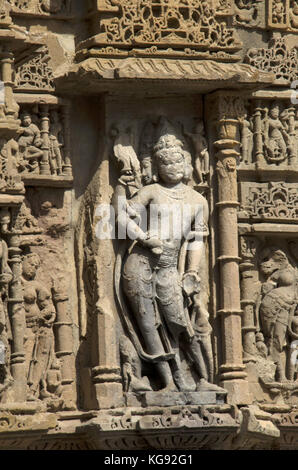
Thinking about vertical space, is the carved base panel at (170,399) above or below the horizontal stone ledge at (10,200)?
below

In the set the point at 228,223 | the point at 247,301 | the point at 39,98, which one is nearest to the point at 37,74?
the point at 39,98

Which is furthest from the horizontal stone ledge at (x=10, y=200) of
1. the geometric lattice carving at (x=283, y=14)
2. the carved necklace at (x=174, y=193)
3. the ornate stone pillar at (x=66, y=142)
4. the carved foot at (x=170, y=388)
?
the geometric lattice carving at (x=283, y=14)

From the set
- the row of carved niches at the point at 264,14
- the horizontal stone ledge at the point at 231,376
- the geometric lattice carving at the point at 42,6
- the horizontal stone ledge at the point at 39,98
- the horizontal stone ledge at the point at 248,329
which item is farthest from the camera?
the row of carved niches at the point at 264,14

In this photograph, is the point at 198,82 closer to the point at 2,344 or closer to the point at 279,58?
the point at 279,58

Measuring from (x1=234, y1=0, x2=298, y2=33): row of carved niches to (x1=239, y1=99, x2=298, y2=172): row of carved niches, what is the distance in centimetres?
62

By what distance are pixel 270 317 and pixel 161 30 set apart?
2.50 meters

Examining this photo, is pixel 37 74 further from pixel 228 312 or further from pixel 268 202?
pixel 228 312

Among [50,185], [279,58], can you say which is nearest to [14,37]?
[50,185]

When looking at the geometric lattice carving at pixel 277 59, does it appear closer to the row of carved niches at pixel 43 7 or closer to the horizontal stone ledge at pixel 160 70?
the horizontal stone ledge at pixel 160 70

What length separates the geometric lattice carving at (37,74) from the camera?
1925 centimetres

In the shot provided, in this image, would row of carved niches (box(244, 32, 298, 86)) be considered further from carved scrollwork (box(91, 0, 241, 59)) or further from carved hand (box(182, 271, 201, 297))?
carved hand (box(182, 271, 201, 297))

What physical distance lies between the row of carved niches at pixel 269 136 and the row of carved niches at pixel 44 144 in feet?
4.95

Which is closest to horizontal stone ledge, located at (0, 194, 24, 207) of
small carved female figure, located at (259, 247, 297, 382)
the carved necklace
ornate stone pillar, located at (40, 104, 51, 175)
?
ornate stone pillar, located at (40, 104, 51, 175)

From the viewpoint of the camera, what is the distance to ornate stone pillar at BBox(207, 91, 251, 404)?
19.5 meters
